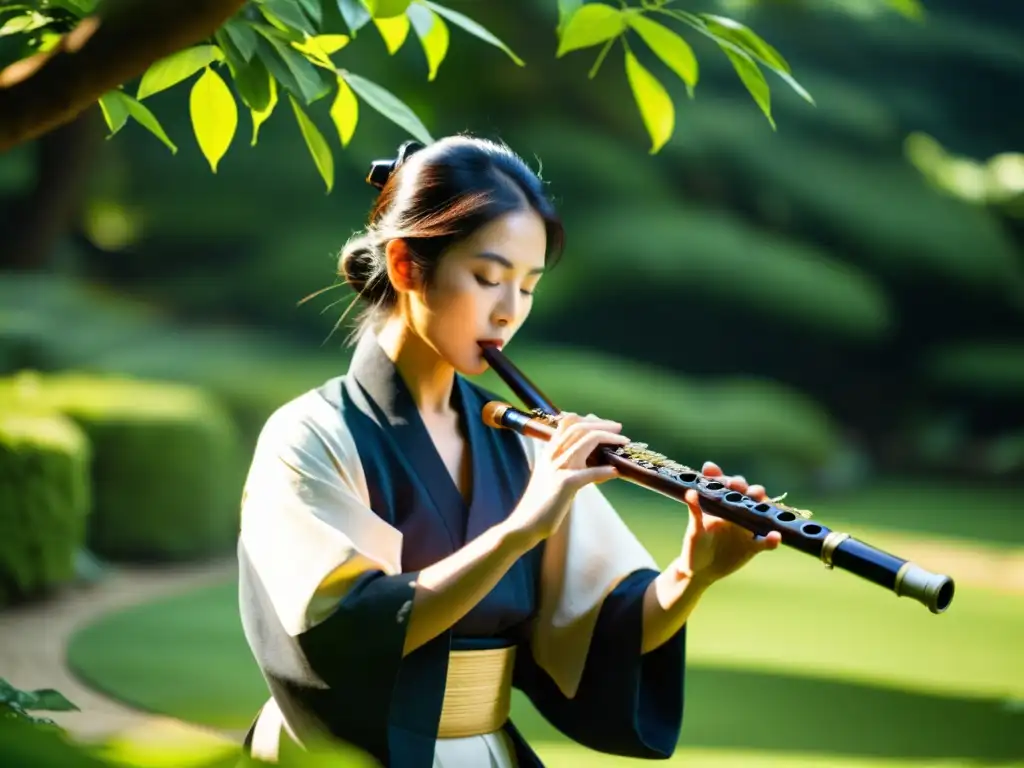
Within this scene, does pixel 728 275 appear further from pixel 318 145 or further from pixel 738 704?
pixel 318 145

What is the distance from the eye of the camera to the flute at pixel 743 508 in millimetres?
1518

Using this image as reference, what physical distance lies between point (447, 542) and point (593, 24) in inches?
28.6

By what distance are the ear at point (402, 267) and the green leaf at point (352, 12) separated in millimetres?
379

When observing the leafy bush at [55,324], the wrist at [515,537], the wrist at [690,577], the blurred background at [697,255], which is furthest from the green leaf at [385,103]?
the leafy bush at [55,324]

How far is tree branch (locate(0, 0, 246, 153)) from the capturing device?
1048 mm

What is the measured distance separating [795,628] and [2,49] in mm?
4459

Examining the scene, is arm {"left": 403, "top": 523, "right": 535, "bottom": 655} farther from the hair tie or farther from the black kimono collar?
the hair tie

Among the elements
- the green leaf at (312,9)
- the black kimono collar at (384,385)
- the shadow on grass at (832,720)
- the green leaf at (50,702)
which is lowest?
the shadow on grass at (832,720)

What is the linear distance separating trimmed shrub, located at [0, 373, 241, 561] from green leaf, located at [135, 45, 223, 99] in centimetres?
584

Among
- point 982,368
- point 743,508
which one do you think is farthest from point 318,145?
point 982,368

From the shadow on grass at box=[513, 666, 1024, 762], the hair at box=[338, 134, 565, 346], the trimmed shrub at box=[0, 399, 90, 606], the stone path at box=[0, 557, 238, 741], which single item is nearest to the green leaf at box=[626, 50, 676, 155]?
the hair at box=[338, 134, 565, 346]

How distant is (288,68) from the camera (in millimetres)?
1829

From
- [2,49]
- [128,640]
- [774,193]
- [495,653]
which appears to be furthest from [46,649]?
[774,193]

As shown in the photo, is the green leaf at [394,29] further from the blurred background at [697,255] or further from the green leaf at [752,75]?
the blurred background at [697,255]
